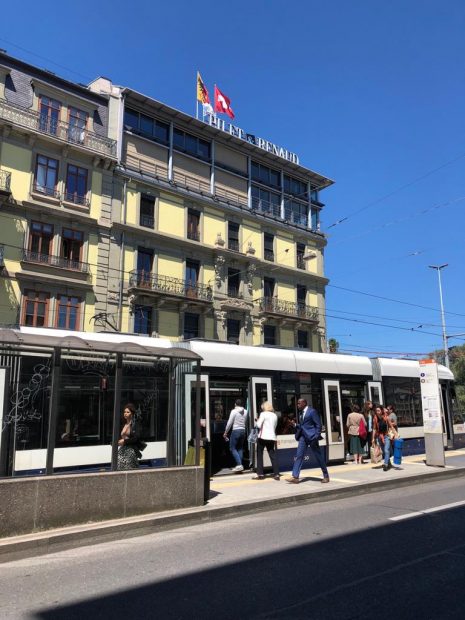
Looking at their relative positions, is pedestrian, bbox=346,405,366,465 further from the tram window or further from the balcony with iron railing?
the balcony with iron railing

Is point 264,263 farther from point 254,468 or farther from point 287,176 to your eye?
point 254,468

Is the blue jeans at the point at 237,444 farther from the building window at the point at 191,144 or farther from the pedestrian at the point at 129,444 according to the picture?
the building window at the point at 191,144

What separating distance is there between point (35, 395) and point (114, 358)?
1306mm

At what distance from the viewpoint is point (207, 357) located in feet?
40.3

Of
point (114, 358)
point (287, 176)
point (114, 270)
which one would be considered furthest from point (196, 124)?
point (114, 358)

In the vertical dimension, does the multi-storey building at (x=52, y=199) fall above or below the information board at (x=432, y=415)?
above

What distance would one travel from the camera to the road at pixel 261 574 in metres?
4.34

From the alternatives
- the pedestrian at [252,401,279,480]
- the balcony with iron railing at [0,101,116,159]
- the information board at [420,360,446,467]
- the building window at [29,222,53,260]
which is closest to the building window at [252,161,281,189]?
the balcony with iron railing at [0,101,116,159]

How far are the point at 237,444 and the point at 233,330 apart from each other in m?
22.4

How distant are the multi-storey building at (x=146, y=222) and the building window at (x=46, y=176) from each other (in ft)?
0.20

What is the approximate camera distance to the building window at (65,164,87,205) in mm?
28078

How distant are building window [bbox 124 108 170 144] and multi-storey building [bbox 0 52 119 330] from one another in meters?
2.23

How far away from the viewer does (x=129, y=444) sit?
26.8ft

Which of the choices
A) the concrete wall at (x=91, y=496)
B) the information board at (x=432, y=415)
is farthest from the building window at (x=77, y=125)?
the concrete wall at (x=91, y=496)
